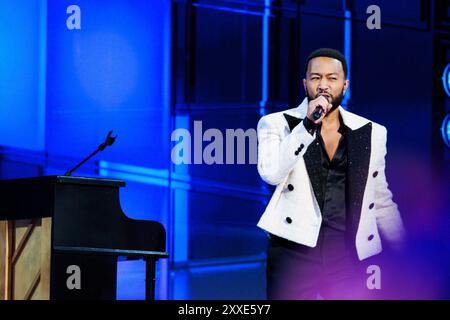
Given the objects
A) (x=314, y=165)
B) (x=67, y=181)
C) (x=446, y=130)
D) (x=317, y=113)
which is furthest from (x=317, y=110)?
(x=446, y=130)

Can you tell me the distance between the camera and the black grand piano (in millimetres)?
4574

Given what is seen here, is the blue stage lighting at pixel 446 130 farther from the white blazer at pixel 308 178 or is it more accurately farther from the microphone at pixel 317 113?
the microphone at pixel 317 113

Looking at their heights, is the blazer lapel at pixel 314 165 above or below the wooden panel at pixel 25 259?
above

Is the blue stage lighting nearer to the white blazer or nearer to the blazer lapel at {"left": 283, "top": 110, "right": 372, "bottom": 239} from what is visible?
the white blazer

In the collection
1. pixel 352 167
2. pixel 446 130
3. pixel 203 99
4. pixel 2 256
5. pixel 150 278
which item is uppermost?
pixel 203 99

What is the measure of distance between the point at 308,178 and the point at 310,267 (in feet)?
1.36

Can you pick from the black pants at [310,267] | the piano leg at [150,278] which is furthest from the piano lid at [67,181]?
the black pants at [310,267]

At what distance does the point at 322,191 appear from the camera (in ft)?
14.3

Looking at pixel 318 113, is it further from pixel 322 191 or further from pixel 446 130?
pixel 446 130

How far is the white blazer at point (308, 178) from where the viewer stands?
13.9 feet

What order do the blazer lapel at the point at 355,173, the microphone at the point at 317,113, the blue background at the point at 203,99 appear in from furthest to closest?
the blue background at the point at 203,99, the blazer lapel at the point at 355,173, the microphone at the point at 317,113

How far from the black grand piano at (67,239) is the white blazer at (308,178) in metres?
0.83
